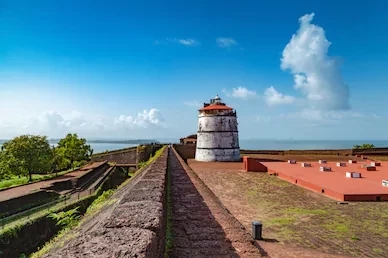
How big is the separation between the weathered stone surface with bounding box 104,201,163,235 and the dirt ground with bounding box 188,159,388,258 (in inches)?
135

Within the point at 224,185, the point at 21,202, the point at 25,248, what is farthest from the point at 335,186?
the point at 21,202

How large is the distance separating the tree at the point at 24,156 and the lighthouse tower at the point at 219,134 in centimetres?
1373

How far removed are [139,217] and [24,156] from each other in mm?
26330

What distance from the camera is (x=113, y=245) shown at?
2.06 m

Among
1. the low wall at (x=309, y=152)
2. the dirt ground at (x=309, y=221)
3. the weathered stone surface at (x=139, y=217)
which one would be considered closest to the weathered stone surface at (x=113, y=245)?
the weathered stone surface at (x=139, y=217)

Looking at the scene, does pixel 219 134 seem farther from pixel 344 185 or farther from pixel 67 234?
pixel 67 234

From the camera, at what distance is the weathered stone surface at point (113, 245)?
1.93 metres

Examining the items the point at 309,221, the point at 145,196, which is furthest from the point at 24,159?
the point at 145,196

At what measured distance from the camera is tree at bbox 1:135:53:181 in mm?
24984

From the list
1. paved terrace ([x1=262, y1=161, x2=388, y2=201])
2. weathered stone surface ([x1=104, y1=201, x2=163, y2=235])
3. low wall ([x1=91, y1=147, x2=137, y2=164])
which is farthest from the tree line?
weathered stone surface ([x1=104, y1=201, x2=163, y2=235])

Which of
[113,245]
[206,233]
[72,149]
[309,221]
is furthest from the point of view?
[72,149]

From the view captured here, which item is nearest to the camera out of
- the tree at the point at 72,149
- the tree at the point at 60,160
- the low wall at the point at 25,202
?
the low wall at the point at 25,202

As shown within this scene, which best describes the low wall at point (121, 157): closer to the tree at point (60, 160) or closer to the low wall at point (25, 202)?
the tree at point (60, 160)

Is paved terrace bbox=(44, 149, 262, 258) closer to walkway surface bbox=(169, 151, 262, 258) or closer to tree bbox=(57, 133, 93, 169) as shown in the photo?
walkway surface bbox=(169, 151, 262, 258)
